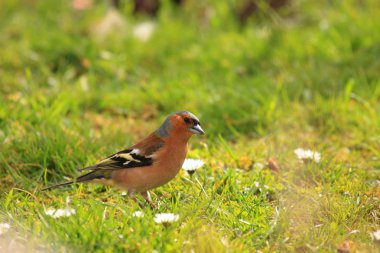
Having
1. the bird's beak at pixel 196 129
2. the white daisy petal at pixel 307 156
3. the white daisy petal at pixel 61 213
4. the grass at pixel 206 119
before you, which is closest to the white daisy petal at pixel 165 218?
the grass at pixel 206 119

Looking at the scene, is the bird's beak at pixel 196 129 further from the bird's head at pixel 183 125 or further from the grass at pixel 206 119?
the grass at pixel 206 119

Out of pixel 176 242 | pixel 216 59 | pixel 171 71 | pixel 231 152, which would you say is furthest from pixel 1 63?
pixel 176 242

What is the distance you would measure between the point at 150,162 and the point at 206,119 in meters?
1.85

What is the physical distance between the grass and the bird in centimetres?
16

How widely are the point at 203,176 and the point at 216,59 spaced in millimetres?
2980

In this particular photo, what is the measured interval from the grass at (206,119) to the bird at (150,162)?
0.54 ft

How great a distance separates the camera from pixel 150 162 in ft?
14.5

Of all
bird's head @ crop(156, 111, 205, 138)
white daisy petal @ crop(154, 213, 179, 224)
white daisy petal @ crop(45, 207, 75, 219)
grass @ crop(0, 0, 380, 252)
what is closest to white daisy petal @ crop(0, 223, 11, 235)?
grass @ crop(0, 0, 380, 252)

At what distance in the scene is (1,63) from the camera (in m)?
7.38

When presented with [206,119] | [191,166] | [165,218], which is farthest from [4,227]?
[206,119]

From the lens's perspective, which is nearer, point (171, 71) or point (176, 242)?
point (176, 242)

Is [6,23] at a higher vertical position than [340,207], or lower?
higher

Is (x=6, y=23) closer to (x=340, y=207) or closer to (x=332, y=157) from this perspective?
(x=332, y=157)

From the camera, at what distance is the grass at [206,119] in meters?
3.88
